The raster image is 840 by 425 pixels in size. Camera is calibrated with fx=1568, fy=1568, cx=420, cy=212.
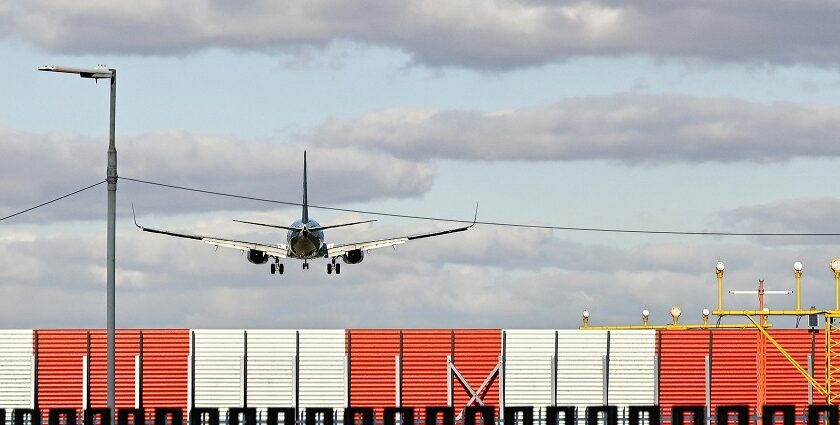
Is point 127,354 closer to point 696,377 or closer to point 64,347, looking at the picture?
point 64,347

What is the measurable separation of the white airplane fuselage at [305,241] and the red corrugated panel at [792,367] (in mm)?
33068

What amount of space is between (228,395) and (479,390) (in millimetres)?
17532

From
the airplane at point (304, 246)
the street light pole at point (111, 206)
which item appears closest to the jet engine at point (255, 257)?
the airplane at point (304, 246)

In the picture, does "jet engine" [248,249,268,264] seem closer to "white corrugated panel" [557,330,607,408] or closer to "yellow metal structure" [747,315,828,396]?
"white corrugated panel" [557,330,607,408]

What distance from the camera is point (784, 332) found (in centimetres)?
11225

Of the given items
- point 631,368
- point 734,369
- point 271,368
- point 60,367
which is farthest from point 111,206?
point 734,369

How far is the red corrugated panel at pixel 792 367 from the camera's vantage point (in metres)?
112

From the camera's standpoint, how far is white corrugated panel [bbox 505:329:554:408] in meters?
111

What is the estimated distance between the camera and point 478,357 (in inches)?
4375

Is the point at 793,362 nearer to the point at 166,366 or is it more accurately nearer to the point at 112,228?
the point at 166,366

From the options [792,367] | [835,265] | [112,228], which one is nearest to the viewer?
[112,228]

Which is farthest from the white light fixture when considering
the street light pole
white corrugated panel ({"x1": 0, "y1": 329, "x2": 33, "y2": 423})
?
the street light pole

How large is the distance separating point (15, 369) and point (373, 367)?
982 inches

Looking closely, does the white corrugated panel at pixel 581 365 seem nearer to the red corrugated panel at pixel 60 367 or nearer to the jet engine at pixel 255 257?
the jet engine at pixel 255 257
